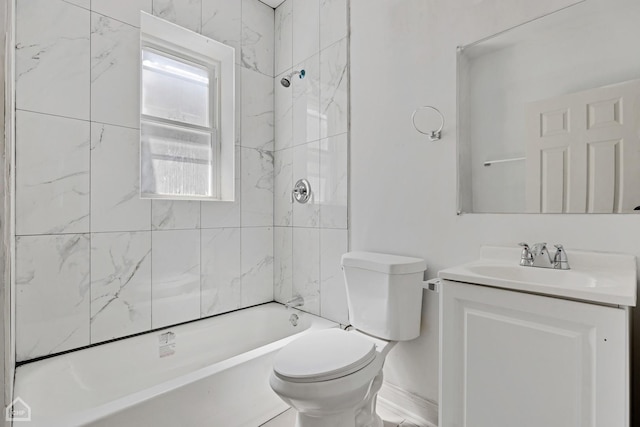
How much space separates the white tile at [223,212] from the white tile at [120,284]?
0.37m

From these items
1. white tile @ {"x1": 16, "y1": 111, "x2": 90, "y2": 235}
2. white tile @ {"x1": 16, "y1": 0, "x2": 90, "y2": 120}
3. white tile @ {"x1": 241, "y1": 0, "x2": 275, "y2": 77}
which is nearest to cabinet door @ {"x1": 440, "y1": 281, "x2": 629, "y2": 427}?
white tile @ {"x1": 16, "y1": 111, "x2": 90, "y2": 235}

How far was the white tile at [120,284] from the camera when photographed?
5.60 ft

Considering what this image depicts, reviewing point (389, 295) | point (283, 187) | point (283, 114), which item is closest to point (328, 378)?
point (389, 295)

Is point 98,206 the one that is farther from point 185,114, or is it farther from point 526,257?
point 526,257

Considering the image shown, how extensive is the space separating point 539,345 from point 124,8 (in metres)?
2.50

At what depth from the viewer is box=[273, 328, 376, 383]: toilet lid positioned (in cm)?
117

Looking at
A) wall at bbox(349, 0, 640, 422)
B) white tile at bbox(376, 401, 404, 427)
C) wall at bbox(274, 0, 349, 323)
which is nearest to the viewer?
wall at bbox(349, 0, 640, 422)

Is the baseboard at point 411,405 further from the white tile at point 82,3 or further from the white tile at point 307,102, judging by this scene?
the white tile at point 82,3

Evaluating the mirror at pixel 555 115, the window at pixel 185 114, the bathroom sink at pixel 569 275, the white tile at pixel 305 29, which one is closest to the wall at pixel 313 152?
the white tile at pixel 305 29

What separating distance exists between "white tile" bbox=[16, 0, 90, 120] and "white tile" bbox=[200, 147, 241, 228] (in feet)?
2.76

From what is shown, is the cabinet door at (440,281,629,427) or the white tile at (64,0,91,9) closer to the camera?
the cabinet door at (440,281,629,427)

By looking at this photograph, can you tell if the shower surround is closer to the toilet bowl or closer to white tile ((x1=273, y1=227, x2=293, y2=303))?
white tile ((x1=273, y1=227, x2=293, y2=303))

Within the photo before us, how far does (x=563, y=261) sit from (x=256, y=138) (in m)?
2.03

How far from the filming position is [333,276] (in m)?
2.07
